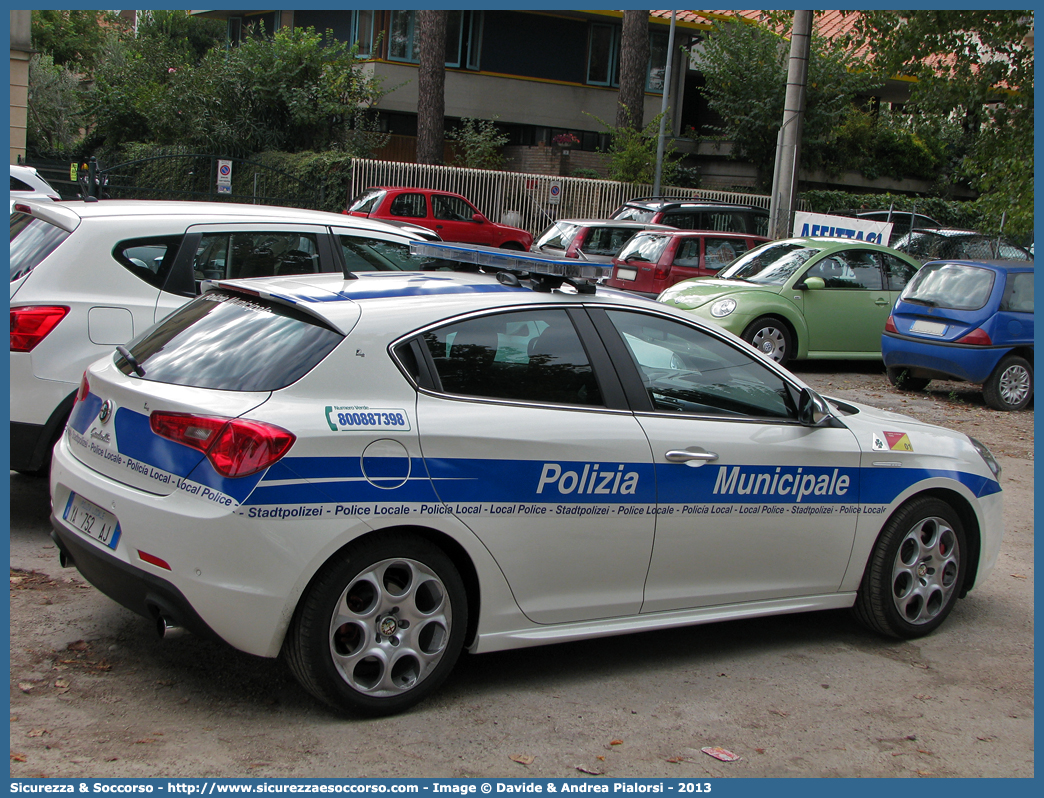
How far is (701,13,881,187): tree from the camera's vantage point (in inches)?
1107

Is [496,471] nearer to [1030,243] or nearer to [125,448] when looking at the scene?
[125,448]

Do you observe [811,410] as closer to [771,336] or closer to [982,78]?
[771,336]

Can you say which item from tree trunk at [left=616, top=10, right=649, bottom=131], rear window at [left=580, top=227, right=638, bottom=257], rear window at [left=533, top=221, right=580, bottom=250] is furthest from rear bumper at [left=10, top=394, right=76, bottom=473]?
tree trunk at [left=616, top=10, right=649, bottom=131]

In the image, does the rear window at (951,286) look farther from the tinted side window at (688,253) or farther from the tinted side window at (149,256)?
the tinted side window at (149,256)

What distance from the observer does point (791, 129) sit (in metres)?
16.5

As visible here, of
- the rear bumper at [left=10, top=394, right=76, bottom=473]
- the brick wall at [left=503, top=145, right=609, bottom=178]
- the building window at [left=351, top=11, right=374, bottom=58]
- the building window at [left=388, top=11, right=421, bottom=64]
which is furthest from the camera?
the building window at [left=351, top=11, right=374, bottom=58]

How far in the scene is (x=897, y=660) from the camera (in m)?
4.84

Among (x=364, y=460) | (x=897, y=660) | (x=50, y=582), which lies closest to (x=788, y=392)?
(x=897, y=660)

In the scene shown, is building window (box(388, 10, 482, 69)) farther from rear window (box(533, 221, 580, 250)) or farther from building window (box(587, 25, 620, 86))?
rear window (box(533, 221, 580, 250))

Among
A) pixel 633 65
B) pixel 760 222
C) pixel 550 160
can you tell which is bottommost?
pixel 760 222

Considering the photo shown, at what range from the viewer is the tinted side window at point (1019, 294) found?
1178 cm

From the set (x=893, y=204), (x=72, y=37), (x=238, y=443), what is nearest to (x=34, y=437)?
(x=238, y=443)

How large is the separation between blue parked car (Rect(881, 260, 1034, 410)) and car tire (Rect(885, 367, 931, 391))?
31 cm

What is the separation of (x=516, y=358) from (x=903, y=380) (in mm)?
9868
